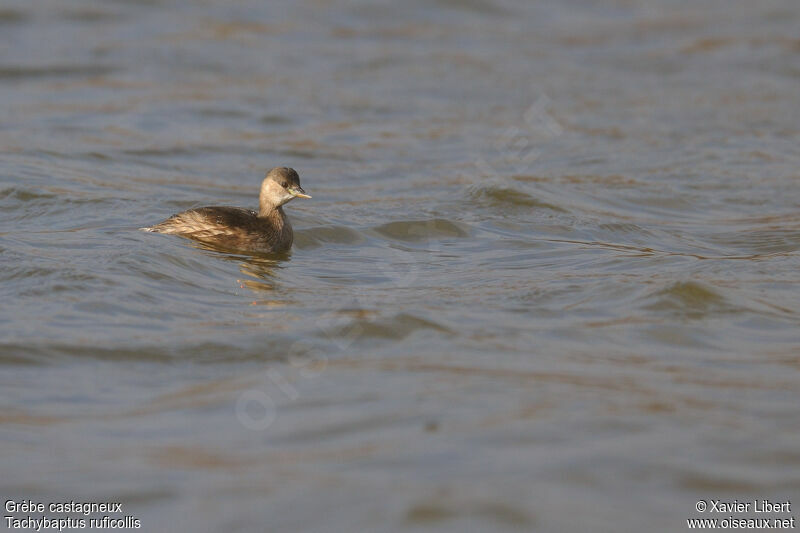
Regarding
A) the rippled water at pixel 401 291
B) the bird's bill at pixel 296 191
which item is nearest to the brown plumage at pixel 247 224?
the bird's bill at pixel 296 191

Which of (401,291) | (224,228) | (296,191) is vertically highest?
(296,191)

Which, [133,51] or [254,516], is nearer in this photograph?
[254,516]

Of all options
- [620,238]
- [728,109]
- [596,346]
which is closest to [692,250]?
[620,238]

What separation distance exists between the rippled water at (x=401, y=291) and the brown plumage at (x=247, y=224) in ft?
0.61

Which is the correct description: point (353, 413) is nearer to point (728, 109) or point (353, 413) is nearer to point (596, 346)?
point (596, 346)

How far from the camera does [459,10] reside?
2322 cm

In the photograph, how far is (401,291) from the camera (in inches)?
344

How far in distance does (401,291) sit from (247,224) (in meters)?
1.92

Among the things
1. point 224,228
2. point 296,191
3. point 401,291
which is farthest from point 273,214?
point 401,291

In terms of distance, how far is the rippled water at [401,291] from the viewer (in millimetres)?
5480

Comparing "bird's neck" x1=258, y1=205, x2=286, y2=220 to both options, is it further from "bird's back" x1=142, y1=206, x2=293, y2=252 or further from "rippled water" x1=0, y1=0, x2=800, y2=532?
"rippled water" x1=0, y1=0, x2=800, y2=532

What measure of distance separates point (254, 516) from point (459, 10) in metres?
19.2

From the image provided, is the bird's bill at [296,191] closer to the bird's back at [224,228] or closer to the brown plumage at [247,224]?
the brown plumage at [247,224]

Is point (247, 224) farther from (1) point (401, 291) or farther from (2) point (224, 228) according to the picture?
(1) point (401, 291)
